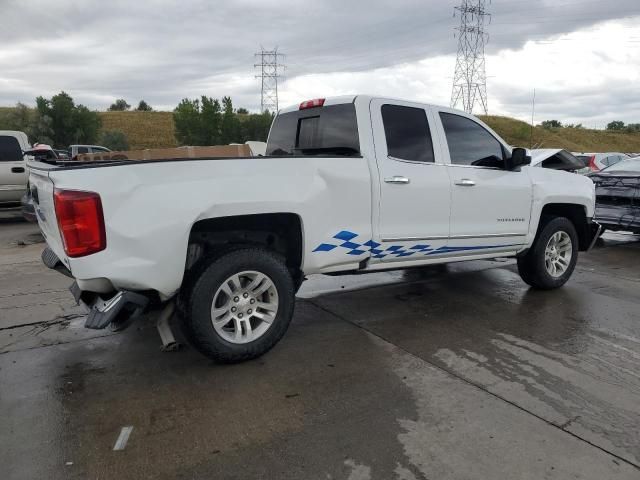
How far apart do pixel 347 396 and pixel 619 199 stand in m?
7.97

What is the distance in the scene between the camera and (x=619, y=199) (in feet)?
30.6

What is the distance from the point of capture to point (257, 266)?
3773 mm

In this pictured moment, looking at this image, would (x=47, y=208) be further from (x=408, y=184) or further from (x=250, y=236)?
(x=408, y=184)

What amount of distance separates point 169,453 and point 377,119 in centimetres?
307

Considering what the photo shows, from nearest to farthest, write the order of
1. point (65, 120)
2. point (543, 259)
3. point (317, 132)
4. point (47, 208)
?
1. point (47, 208)
2. point (317, 132)
3. point (543, 259)
4. point (65, 120)

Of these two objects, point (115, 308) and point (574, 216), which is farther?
point (574, 216)

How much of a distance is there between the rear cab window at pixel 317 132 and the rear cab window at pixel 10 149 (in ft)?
30.4

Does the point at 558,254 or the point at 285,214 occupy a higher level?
the point at 285,214

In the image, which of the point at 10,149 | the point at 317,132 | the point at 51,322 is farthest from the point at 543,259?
the point at 10,149

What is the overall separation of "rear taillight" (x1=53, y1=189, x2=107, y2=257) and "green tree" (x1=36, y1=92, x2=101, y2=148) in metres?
44.1

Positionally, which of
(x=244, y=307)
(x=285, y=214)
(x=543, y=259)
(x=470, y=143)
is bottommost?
(x=543, y=259)

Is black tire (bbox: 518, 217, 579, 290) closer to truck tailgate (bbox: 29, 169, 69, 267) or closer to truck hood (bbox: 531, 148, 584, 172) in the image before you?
truck tailgate (bbox: 29, 169, 69, 267)

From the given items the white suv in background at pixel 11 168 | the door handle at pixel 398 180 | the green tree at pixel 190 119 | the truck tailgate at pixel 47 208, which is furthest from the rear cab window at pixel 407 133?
the green tree at pixel 190 119

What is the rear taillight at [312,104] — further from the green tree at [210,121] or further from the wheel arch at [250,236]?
the green tree at [210,121]
